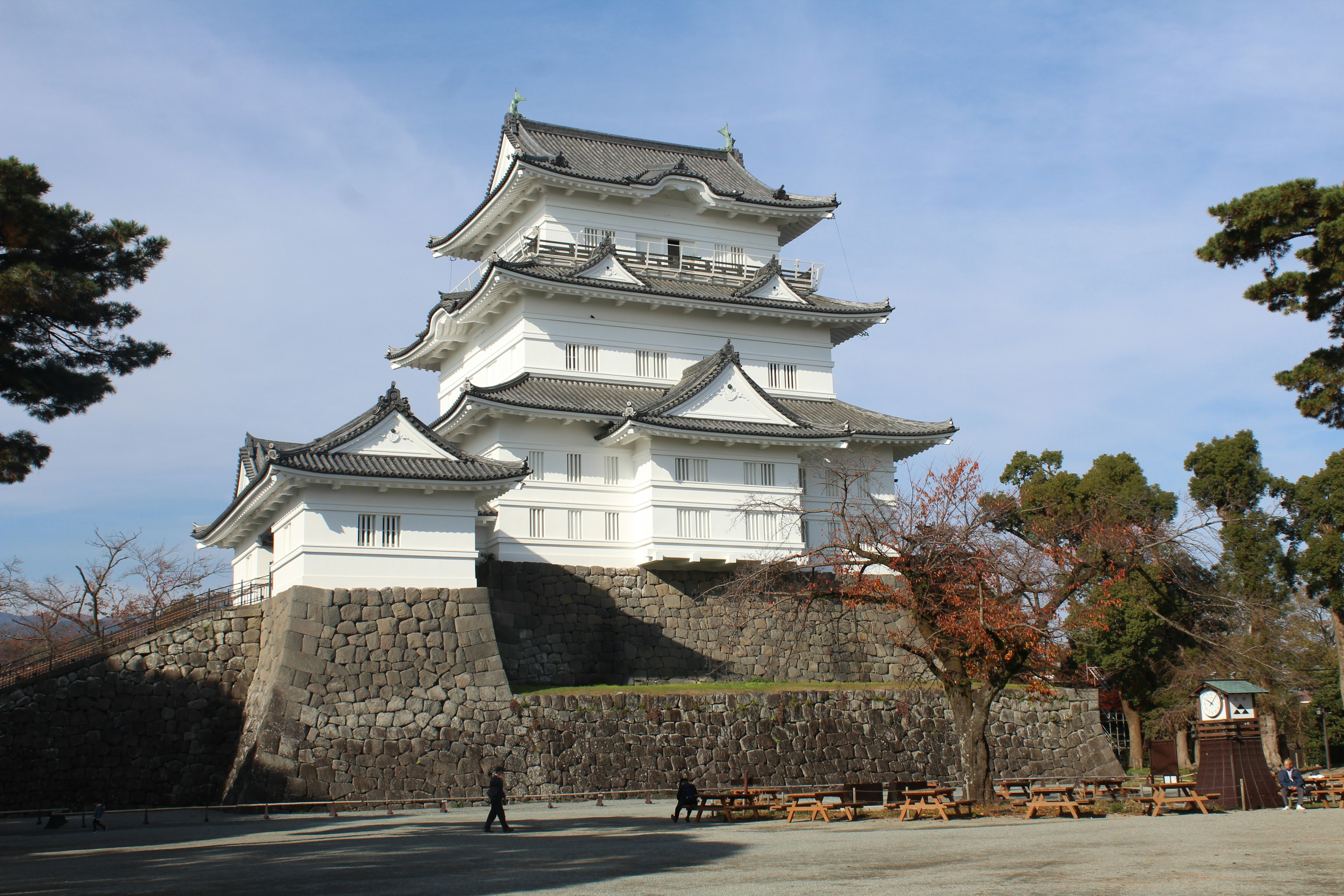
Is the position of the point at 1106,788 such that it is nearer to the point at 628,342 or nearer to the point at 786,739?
the point at 786,739

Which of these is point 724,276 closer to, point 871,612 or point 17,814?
point 871,612

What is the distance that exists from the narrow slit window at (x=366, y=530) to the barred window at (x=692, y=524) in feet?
25.2

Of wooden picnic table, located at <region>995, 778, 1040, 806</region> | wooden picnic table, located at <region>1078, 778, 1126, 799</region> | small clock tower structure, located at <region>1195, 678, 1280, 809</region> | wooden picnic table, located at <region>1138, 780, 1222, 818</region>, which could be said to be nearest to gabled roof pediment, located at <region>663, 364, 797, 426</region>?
wooden picnic table, located at <region>995, 778, 1040, 806</region>

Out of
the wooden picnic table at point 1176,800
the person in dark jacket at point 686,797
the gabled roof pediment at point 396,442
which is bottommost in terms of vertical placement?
the wooden picnic table at point 1176,800

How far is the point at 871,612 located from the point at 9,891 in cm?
2265

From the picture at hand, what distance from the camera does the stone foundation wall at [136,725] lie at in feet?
72.1

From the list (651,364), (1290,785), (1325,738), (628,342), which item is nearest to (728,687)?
(651,364)

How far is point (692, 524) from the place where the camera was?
28234 millimetres

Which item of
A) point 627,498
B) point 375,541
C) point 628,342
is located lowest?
point 375,541

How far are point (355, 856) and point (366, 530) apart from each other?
10.7 meters

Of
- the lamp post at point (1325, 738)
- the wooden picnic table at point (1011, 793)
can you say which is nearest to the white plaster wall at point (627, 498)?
the wooden picnic table at point (1011, 793)

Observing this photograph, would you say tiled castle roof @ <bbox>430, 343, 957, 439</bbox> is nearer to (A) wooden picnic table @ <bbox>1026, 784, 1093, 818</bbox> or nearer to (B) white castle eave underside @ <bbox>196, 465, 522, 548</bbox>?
(B) white castle eave underside @ <bbox>196, 465, 522, 548</bbox>

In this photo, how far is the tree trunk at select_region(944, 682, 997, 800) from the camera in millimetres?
19703

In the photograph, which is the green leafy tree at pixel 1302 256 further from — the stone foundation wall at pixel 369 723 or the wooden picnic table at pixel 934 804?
the stone foundation wall at pixel 369 723
